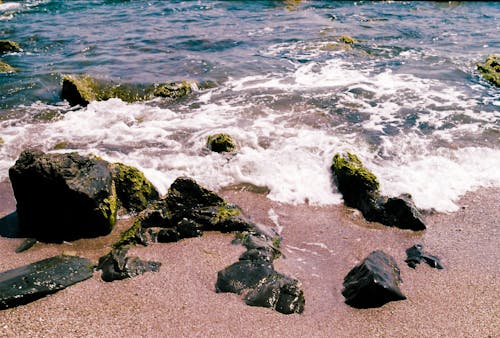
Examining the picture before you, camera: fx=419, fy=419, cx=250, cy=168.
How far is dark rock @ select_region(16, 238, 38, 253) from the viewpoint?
18.6ft

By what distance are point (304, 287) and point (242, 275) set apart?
2.62 feet

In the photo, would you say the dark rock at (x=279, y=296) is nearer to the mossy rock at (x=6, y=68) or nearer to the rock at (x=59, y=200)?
the rock at (x=59, y=200)

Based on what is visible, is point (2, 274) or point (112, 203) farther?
point (112, 203)

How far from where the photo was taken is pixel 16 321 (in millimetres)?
4277

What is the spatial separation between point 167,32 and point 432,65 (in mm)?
11679

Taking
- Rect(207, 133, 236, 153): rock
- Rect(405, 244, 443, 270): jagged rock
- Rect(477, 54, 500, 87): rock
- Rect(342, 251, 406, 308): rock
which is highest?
Rect(477, 54, 500, 87): rock

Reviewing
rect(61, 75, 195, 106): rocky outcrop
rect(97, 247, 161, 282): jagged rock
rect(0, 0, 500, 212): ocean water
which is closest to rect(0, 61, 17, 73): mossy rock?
rect(0, 0, 500, 212): ocean water

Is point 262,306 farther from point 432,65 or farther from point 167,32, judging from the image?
point 167,32

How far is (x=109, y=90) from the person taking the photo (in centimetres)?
1251

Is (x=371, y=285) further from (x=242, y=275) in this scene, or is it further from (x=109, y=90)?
(x=109, y=90)

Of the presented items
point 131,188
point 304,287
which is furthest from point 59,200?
point 304,287

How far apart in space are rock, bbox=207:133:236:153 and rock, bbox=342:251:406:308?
425 cm

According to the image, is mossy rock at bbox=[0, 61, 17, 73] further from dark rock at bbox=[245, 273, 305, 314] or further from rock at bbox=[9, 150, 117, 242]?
dark rock at bbox=[245, 273, 305, 314]

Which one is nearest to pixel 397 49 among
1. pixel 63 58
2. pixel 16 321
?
pixel 63 58
